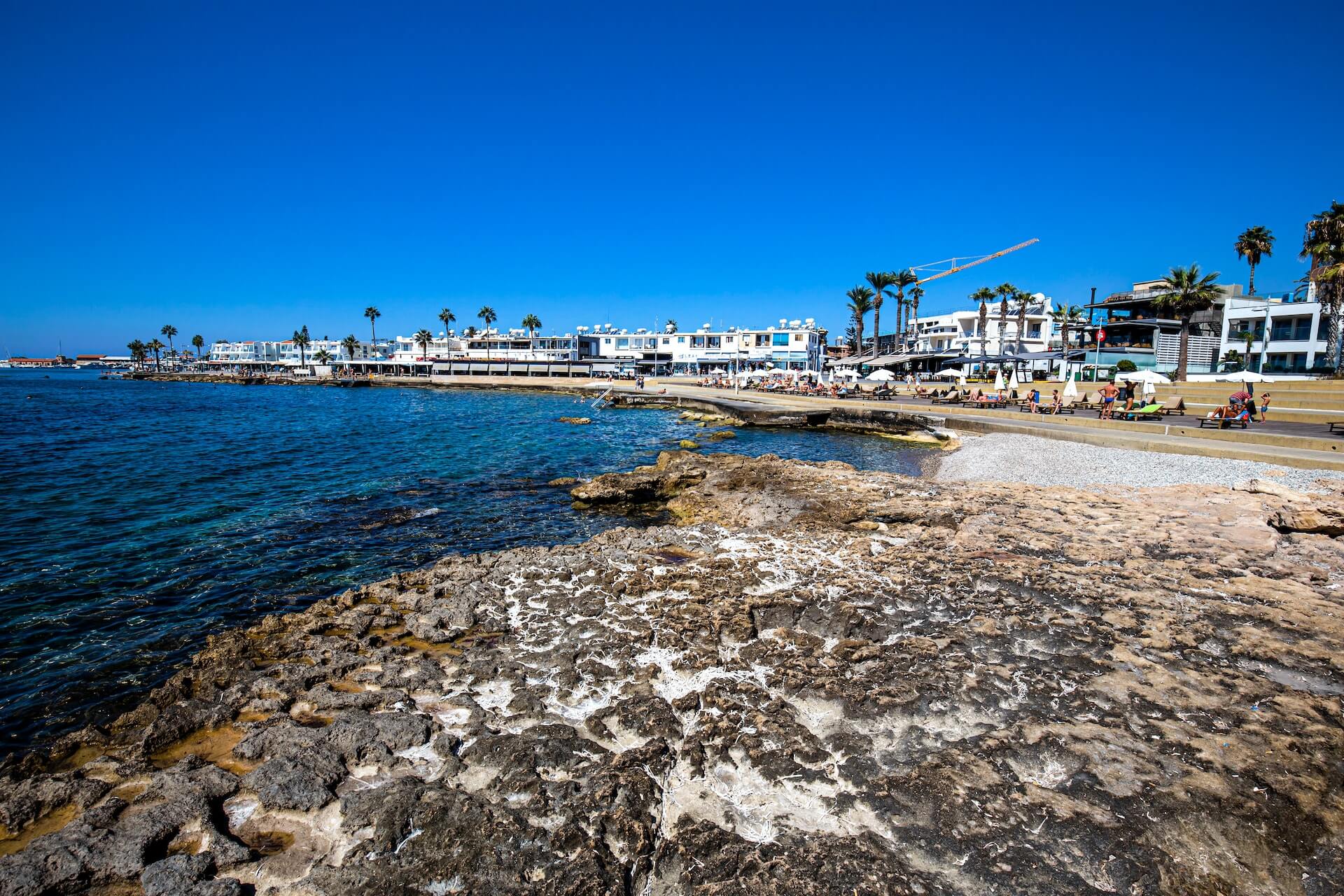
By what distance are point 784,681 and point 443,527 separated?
9.72m

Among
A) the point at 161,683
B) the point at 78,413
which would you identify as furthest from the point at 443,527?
the point at 78,413

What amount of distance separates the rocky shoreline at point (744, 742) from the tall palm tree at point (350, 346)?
14789 cm

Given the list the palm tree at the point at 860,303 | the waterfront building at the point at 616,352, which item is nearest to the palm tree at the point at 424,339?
the waterfront building at the point at 616,352

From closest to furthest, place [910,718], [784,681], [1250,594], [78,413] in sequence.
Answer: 1. [910,718]
2. [784,681]
3. [1250,594]
4. [78,413]

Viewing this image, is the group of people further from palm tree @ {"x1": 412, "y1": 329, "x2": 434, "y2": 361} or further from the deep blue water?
palm tree @ {"x1": 412, "y1": 329, "x2": 434, "y2": 361}

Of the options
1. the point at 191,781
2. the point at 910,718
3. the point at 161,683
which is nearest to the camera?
the point at 191,781

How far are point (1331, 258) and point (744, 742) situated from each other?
4136 centimetres

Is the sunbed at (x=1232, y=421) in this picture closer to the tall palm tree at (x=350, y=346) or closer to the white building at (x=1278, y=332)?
the white building at (x=1278, y=332)

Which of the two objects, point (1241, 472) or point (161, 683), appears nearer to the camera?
point (161, 683)

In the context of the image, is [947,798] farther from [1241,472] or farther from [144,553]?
[1241,472]

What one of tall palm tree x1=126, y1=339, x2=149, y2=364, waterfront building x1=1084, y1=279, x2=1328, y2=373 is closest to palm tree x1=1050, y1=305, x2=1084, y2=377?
waterfront building x1=1084, y1=279, x2=1328, y2=373

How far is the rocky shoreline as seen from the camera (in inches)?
155

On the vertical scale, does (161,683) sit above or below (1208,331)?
below

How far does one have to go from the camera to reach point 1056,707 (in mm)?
5594
